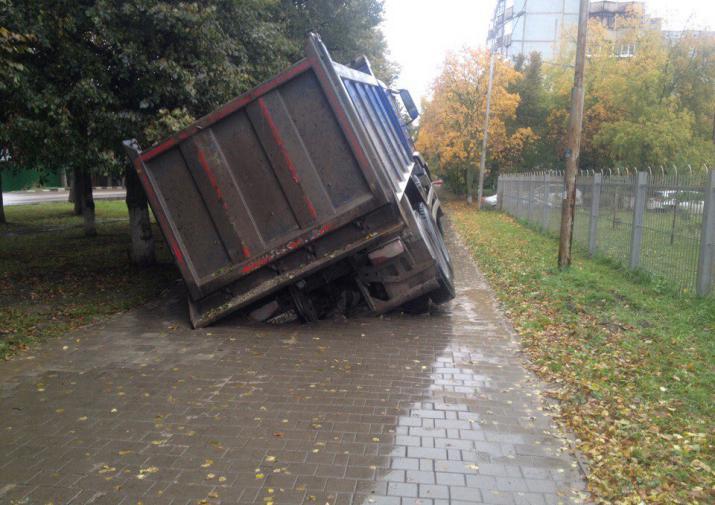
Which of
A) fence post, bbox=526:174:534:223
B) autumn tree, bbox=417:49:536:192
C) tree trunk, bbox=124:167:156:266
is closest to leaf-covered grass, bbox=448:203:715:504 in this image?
tree trunk, bbox=124:167:156:266

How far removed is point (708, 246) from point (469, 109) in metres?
30.9

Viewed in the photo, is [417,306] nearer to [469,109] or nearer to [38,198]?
[469,109]

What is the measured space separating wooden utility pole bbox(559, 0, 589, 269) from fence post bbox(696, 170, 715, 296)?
3185mm

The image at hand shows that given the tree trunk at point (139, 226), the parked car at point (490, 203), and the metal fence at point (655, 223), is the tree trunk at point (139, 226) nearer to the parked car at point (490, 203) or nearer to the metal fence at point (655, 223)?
the metal fence at point (655, 223)

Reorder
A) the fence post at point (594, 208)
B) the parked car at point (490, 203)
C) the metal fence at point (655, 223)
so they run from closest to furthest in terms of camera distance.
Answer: the metal fence at point (655, 223) → the fence post at point (594, 208) → the parked car at point (490, 203)

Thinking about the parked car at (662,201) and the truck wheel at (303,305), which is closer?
the truck wheel at (303,305)

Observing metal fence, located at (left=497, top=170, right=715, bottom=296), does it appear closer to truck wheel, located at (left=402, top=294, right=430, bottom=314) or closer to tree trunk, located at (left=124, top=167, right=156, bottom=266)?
truck wheel, located at (left=402, top=294, right=430, bottom=314)

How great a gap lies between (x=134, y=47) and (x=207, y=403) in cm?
606

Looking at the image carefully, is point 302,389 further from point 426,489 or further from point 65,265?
point 65,265

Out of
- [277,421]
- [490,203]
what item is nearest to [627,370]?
[277,421]


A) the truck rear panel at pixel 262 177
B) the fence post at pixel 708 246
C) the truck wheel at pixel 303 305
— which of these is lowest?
the truck wheel at pixel 303 305

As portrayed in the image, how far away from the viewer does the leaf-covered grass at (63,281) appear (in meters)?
8.09

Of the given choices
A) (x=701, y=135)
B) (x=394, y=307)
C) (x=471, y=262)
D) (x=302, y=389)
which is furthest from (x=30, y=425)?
(x=701, y=135)

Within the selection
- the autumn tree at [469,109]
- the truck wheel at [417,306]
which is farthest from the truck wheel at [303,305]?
the autumn tree at [469,109]
